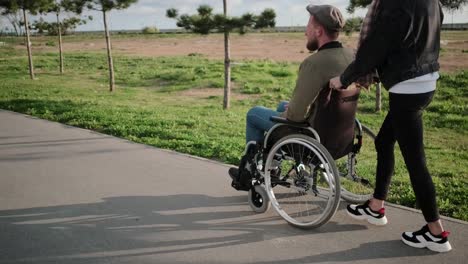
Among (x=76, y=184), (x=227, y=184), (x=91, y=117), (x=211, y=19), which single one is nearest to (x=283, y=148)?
(x=227, y=184)

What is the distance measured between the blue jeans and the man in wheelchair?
279 millimetres

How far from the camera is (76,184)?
4.62m

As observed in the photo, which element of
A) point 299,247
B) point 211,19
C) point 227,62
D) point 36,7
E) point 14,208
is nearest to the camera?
point 299,247

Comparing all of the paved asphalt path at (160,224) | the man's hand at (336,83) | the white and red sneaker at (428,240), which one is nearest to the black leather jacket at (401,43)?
the man's hand at (336,83)

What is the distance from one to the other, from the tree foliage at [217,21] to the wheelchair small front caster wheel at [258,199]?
7384 mm

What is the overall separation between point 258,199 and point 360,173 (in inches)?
76.0

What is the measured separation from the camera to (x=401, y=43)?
9.39ft

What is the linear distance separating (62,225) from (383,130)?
264cm

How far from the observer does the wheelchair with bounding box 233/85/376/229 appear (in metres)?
3.19

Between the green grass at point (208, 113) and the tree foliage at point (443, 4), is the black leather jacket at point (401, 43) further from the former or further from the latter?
the tree foliage at point (443, 4)

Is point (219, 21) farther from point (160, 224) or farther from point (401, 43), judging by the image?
point (401, 43)

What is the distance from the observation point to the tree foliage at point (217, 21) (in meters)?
10.4

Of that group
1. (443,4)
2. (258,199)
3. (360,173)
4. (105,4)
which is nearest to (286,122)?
(258,199)

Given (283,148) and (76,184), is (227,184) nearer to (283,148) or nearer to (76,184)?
(283,148)
